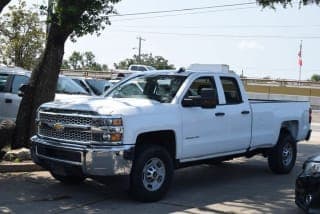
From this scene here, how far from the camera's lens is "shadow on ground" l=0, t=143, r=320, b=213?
25.3 ft

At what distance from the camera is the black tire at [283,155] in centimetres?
1067

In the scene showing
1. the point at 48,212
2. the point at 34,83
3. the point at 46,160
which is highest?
the point at 34,83

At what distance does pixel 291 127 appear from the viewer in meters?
11.2

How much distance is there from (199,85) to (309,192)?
2.96m

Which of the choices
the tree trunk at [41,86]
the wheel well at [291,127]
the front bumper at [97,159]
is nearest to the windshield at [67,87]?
the tree trunk at [41,86]

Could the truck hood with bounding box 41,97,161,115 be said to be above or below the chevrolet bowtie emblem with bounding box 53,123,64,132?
above

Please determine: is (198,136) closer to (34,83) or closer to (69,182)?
(69,182)

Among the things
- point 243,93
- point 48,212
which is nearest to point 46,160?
point 48,212

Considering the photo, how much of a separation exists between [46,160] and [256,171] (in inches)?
179

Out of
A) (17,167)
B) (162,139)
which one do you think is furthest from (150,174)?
(17,167)

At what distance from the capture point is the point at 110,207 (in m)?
7.75

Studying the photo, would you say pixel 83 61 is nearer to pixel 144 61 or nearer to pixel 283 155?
pixel 144 61

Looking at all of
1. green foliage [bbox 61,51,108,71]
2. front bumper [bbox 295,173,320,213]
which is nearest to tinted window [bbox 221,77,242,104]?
front bumper [bbox 295,173,320,213]

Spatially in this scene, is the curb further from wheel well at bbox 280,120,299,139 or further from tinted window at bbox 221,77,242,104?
wheel well at bbox 280,120,299,139
